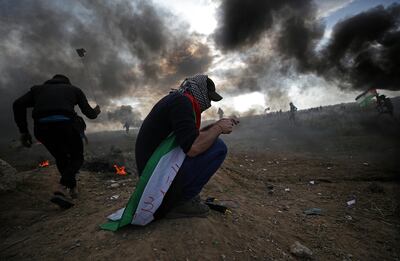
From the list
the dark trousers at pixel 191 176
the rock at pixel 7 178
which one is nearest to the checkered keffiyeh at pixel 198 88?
the dark trousers at pixel 191 176

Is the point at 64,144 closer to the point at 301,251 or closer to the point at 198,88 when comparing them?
the point at 198,88

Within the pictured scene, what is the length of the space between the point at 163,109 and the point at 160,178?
63 centimetres

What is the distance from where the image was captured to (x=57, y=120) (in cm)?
343

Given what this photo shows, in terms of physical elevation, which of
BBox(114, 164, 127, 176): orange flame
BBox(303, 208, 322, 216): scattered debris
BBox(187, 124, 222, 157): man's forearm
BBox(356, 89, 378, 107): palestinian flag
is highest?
BBox(356, 89, 378, 107): palestinian flag

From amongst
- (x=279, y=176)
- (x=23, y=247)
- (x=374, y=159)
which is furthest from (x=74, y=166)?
(x=374, y=159)

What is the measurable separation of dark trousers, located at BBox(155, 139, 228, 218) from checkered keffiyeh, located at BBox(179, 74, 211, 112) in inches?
17.0

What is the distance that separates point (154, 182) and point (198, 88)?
3.41 feet

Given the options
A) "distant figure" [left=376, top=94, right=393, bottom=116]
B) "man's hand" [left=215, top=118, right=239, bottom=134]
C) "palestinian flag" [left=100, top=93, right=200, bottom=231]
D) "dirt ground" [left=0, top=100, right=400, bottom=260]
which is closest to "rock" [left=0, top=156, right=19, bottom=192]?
"dirt ground" [left=0, top=100, right=400, bottom=260]

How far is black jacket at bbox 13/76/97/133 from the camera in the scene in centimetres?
339

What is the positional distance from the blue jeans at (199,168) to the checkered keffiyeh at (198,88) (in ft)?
1.42

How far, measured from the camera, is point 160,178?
2219mm

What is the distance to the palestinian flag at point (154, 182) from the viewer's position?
221 cm

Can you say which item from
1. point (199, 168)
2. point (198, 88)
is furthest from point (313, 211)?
point (198, 88)

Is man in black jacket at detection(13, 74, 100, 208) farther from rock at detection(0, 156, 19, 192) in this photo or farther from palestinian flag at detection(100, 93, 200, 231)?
palestinian flag at detection(100, 93, 200, 231)
